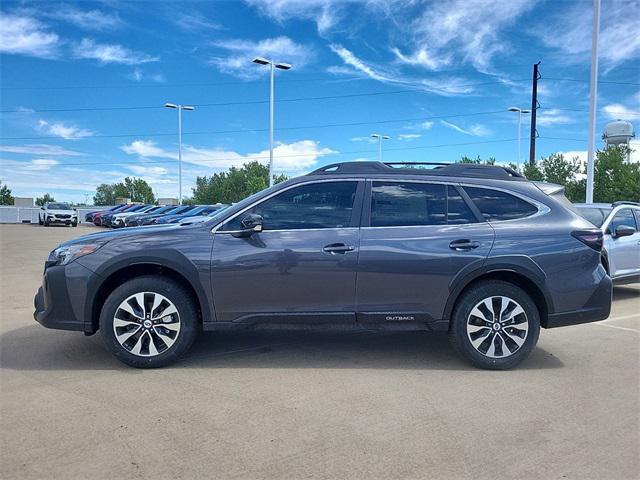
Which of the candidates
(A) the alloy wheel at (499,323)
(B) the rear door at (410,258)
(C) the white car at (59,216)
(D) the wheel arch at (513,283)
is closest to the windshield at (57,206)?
(C) the white car at (59,216)

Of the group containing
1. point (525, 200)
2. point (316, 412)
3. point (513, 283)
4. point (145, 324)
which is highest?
point (525, 200)

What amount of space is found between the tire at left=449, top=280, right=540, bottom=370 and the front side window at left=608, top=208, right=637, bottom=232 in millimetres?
4841

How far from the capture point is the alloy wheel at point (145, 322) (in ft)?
14.8

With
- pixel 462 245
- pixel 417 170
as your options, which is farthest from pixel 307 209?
pixel 462 245

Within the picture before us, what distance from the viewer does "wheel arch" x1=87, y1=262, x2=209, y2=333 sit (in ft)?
15.0

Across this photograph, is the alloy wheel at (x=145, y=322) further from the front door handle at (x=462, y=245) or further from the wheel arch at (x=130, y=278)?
the front door handle at (x=462, y=245)

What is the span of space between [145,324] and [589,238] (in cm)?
424

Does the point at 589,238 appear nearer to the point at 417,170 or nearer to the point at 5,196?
the point at 417,170

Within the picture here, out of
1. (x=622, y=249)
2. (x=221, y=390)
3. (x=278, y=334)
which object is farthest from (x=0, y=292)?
(x=622, y=249)

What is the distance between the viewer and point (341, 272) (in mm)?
4551

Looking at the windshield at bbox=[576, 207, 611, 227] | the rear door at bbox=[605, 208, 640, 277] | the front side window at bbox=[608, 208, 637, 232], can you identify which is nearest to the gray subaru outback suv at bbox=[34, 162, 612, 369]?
the rear door at bbox=[605, 208, 640, 277]

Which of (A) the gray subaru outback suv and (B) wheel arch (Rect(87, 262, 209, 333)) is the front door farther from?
(B) wheel arch (Rect(87, 262, 209, 333))

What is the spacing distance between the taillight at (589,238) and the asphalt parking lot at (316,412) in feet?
4.02

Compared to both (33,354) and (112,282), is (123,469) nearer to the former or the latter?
(112,282)
